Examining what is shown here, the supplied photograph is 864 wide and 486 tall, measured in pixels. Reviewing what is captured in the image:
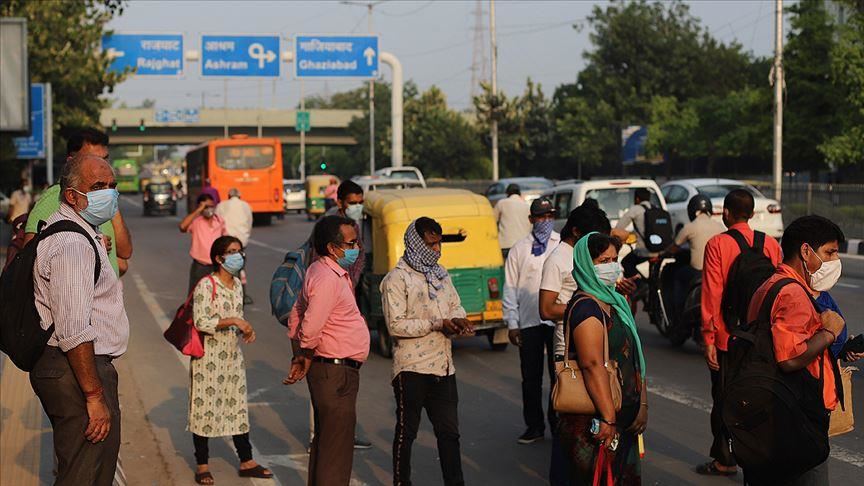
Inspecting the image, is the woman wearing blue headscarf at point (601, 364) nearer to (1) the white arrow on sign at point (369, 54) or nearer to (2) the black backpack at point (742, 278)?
(2) the black backpack at point (742, 278)

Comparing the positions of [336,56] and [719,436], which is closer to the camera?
[719,436]

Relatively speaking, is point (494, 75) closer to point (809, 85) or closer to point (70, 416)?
point (809, 85)

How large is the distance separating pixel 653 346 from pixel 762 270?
6.26m

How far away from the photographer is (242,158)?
155ft

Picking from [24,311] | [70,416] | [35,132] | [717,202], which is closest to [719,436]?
[70,416]

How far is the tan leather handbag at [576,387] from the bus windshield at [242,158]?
42.0m

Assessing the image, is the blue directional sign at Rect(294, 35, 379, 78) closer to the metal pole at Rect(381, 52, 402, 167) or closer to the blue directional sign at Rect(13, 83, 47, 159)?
the metal pole at Rect(381, 52, 402, 167)

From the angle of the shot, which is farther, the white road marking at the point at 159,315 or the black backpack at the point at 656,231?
the black backpack at the point at 656,231

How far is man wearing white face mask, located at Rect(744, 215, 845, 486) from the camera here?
4.99 m

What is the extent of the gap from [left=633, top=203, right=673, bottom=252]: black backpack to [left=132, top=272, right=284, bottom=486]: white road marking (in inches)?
213

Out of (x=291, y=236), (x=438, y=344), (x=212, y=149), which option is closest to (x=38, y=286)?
(x=438, y=344)

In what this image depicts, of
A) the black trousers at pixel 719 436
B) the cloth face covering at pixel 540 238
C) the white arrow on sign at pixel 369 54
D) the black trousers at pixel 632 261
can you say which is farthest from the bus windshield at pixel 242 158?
the black trousers at pixel 719 436

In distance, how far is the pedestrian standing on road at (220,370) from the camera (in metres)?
8.00

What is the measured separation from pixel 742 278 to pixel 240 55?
3796cm
